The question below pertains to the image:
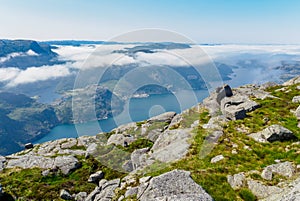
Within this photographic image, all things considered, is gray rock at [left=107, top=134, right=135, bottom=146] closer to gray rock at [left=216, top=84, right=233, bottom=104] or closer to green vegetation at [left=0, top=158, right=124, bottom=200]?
green vegetation at [left=0, top=158, right=124, bottom=200]

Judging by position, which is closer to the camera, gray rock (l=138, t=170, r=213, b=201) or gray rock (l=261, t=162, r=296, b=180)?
gray rock (l=138, t=170, r=213, b=201)

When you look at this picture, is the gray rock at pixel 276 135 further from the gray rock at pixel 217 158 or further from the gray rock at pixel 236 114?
the gray rock at pixel 236 114

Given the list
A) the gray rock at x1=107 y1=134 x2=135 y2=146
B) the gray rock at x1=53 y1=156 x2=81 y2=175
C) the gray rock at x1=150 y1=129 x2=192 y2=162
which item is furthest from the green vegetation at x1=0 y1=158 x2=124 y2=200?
the gray rock at x1=150 y1=129 x2=192 y2=162

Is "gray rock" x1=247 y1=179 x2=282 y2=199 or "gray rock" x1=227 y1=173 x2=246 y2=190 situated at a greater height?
"gray rock" x1=247 y1=179 x2=282 y2=199

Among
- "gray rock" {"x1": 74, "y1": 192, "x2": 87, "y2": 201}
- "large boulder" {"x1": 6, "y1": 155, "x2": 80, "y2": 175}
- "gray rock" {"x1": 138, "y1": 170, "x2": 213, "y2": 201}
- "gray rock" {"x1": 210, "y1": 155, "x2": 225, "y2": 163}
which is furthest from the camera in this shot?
"large boulder" {"x1": 6, "y1": 155, "x2": 80, "y2": 175}

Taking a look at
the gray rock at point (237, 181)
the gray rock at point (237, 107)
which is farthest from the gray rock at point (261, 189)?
the gray rock at point (237, 107)

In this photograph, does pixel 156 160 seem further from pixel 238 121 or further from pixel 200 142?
pixel 238 121

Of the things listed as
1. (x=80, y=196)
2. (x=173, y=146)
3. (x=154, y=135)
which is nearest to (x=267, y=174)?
(x=173, y=146)
